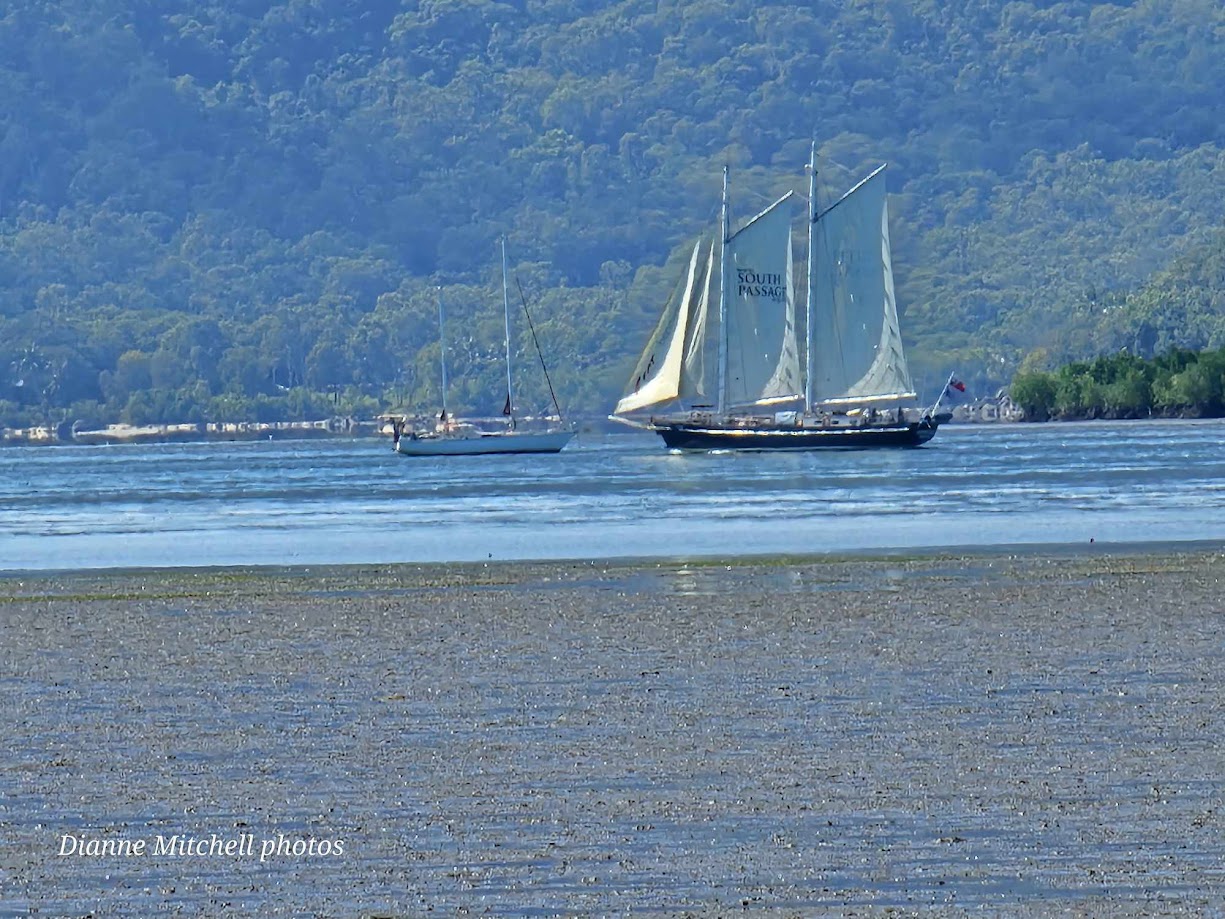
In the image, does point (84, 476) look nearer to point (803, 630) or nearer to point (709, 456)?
point (709, 456)

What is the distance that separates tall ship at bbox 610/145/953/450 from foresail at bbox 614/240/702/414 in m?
0.18

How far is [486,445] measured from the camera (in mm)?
128625

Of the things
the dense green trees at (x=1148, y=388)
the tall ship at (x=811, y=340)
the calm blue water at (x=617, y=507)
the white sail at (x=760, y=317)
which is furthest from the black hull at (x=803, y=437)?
the dense green trees at (x=1148, y=388)

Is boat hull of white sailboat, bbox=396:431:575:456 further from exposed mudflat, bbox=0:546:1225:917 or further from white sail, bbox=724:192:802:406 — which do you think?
exposed mudflat, bbox=0:546:1225:917

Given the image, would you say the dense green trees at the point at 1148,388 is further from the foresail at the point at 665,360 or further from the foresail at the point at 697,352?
the foresail at the point at 697,352

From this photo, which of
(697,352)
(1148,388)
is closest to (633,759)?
(697,352)

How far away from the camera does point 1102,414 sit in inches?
7756

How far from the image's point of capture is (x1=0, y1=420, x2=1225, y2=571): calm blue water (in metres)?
43.2

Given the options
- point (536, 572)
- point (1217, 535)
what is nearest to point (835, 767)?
point (536, 572)

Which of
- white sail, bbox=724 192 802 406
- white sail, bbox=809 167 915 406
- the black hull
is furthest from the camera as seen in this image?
white sail, bbox=724 192 802 406

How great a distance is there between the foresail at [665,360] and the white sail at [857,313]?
5.70m

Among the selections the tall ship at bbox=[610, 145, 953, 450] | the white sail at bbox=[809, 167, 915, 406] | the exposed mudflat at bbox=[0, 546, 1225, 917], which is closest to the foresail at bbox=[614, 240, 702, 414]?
the tall ship at bbox=[610, 145, 953, 450]

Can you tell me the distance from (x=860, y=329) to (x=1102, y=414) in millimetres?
86242

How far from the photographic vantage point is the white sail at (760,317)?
11481 centimetres
